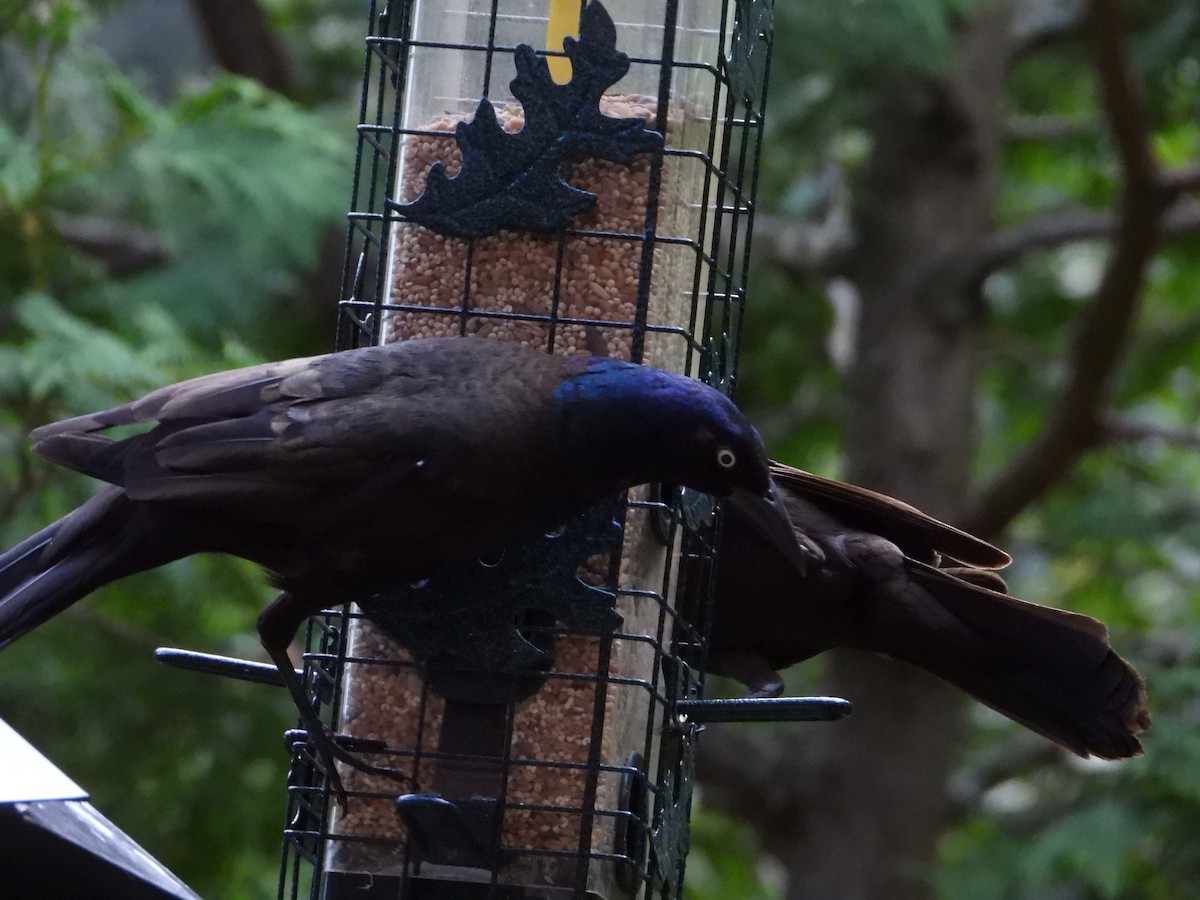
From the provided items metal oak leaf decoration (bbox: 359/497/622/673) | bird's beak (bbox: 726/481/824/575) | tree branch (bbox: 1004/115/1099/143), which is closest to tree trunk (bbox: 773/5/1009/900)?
tree branch (bbox: 1004/115/1099/143)

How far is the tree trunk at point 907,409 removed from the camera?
8625 mm

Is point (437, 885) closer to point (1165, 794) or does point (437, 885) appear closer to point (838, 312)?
point (1165, 794)

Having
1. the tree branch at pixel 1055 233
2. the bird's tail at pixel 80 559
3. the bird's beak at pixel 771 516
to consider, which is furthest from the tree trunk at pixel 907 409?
the bird's tail at pixel 80 559

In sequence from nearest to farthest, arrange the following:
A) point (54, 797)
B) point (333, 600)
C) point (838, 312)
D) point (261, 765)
A: point (54, 797)
point (333, 600)
point (261, 765)
point (838, 312)

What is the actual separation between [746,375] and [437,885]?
6991 mm

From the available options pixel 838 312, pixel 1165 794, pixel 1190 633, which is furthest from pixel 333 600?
pixel 838 312

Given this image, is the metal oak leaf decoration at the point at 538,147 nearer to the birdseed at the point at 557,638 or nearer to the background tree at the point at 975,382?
the birdseed at the point at 557,638

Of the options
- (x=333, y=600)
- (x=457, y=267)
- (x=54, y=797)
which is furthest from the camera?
(x=457, y=267)

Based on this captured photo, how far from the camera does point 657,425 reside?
330cm

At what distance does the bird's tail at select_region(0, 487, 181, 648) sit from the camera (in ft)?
11.2

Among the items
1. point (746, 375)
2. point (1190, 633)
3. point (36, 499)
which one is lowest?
point (36, 499)

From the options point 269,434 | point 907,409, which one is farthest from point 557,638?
point 907,409

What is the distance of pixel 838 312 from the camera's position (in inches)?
394

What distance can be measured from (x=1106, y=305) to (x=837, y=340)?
8.94ft
